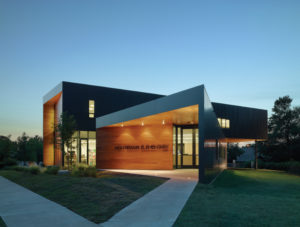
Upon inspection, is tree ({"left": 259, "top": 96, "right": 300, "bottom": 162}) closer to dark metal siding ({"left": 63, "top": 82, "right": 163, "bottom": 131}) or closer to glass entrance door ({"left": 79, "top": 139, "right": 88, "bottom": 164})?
dark metal siding ({"left": 63, "top": 82, "right": 163, "bottom": 131})

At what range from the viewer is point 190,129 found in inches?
835

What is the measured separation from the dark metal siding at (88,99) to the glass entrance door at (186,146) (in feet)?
41.5

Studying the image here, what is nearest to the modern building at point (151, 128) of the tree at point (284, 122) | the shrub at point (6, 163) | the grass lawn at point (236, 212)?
the tree at point (284, 122)

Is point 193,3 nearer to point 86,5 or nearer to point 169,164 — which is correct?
point 86,5

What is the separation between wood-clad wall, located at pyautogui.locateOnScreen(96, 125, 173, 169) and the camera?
20625mm

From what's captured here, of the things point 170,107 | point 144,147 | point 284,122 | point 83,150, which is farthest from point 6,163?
point 284,122

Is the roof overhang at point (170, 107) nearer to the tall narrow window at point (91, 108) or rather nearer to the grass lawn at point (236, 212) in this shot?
the grass lawn at point (236, 212)

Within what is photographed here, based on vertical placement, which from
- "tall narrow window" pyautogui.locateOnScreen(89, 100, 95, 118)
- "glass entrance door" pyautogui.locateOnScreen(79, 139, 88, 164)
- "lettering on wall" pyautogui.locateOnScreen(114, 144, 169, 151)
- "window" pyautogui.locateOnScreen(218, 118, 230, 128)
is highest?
"tall narrow window" pyautogui.locateOnScreen(89, 100, 95, 118)

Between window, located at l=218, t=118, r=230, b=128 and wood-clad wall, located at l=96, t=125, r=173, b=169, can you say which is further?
window, located at l=218, t=118, r=230, b=128

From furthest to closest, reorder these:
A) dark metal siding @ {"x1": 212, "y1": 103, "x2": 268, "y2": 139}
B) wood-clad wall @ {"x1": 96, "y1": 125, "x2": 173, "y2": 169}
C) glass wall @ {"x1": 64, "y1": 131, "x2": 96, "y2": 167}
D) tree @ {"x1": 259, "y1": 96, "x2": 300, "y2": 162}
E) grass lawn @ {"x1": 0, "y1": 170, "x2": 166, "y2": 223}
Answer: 1. tree @ {"x1": 259, "y1": 96, "x2": 300, "y2": 162}
2. dark metal siding @ {"x1": 212, "y1": 103, "x2": 268, "y2": 139}
3. glass wall @ {"x1": 64, "y1": 131, "x2": 96, "y2": 167}
4. wood-clad wall @ {"x1": 96, "y1": 125, "x2": 173, "y2": 169}
5. grass lawn @ {"x1": 0, "y1": 170, "x2": 166, "y2": 223}

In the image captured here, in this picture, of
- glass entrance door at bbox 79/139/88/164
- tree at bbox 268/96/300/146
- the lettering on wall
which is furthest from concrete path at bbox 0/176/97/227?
tree at bbox 268/96/300/146

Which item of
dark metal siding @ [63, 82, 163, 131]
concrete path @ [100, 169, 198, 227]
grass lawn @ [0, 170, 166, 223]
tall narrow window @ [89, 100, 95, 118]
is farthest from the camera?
tall narrow window @ [89, 100, 95, 118]

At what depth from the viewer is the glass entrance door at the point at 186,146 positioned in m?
21.0

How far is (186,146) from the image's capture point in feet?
69.5
